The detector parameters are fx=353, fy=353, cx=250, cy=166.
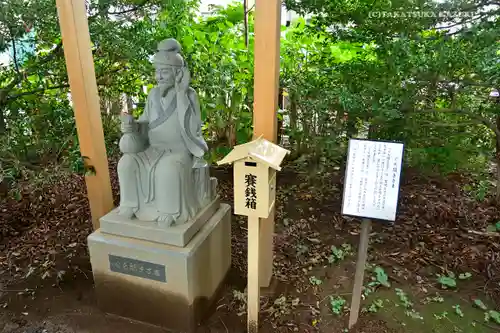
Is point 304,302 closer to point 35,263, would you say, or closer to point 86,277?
point 86,277

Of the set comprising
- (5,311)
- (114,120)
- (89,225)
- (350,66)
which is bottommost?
(5,311)

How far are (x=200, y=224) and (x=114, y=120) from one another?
288 centimetres

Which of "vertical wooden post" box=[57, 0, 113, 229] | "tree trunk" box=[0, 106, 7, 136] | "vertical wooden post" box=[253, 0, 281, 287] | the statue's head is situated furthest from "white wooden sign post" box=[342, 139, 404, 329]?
"tree trunk" box=[0, 106, 7, 136]

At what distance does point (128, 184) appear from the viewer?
104 inches

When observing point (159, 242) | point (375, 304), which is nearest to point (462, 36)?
point (375, 304)

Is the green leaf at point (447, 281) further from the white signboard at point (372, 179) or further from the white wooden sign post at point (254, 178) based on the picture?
the white wooden sign post at point (254, 178)

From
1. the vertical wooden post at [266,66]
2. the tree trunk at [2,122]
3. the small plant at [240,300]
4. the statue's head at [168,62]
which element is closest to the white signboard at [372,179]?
the vertical wooden post at [266,66]

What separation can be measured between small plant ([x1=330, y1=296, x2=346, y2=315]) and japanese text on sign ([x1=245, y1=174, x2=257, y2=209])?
1.23m

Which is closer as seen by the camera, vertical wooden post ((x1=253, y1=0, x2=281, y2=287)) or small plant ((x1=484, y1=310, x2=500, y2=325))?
vertical wooden post ((x1=253, y1=0, x2=281, y2=287))

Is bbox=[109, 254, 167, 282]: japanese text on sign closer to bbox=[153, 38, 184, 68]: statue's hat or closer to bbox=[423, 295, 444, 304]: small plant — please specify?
bbox=[153, 38, 184, 68]: statue's hat

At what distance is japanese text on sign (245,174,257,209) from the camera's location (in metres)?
2.25

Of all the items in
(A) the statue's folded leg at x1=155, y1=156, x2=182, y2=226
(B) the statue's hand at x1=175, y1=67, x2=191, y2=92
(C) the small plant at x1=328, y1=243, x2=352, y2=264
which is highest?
(B) the statue's hand at x1=175, y1=67, x2=191, y2=92

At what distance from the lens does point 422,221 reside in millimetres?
3951

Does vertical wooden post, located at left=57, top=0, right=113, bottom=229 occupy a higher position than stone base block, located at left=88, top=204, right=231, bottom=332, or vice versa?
vertical wooden post, located at left=57, top=0, right=113, bottom=229
